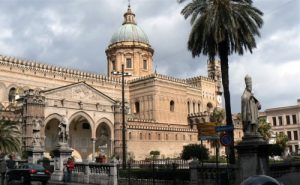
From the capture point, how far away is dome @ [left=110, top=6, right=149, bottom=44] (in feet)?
222

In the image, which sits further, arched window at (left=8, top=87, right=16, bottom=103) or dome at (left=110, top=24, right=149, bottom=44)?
dome at (left=110, top=24, right=149, bottom=44)

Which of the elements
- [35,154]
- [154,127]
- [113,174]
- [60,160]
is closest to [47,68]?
[154,127]

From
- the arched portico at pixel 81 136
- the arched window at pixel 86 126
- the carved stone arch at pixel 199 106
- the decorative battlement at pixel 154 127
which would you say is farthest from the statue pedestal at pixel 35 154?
the carved stone arch at pixel 199 106

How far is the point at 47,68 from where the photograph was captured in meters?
52.9

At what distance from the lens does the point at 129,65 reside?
66938 millimetres

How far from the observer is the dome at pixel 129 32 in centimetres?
6762

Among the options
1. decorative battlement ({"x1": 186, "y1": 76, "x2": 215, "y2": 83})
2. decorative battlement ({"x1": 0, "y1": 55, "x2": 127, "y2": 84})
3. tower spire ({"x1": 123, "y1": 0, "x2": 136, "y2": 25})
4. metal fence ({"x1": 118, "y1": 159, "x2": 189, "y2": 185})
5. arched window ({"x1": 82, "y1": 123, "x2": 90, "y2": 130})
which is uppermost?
tower spire ({"x1": 123, "y1": 0, "x2": 136, "y2": 25})

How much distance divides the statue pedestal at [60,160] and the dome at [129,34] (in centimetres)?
4805

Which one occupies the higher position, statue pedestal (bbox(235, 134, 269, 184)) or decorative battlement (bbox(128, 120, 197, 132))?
decorative battlement (bbox(128, 120, 197, 132))

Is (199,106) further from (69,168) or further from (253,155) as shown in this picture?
(253,155)

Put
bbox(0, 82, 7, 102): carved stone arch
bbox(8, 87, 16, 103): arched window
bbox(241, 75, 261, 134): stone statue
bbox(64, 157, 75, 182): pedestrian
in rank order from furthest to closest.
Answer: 1. bbox(8, 87, 16, 103): arched window
2. bbox(0, 82, 7, 102): carved stone arch
3. bbox(64, 157, 75, 182): pedestrian
4. bbox(241, 75, 261, 134): stone statue

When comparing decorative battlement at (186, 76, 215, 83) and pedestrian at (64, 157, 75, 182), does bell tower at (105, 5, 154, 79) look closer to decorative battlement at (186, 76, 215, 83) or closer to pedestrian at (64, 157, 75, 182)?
decorative battlement at (186, 76, 215, 83)

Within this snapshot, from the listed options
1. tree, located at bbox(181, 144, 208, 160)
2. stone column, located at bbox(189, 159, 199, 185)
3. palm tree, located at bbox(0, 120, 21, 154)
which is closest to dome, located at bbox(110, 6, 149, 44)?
tree, located at bbox(181, 144, 208, 160)

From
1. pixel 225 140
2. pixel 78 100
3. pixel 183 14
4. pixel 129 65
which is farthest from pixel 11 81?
pixel 225 140
